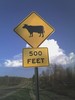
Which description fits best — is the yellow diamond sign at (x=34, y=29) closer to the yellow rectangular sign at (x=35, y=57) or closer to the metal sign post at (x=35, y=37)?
the metal sign post at (x=35, y=37)

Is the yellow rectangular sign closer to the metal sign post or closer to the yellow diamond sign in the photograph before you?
the metal sign post

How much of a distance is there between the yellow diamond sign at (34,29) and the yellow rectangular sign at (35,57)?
14cm

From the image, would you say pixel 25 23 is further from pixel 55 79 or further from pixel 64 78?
pixel 55 79

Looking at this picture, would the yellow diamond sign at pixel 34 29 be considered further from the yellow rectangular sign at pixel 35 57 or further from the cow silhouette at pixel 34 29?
the yellow rectangular sign at pixel 35 57

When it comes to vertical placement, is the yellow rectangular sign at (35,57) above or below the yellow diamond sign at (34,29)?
below

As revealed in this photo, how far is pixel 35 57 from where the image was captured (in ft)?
27.5

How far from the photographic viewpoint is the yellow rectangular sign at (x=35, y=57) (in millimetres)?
8297

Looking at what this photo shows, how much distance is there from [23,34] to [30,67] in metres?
0.76

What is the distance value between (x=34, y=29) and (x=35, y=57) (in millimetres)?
633

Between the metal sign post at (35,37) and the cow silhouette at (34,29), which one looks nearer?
the cow silhouette at (34,29)

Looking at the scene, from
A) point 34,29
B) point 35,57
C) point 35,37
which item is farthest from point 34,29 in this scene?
point 35,57

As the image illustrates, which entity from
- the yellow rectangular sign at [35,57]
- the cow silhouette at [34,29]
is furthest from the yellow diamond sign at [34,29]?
the yellow rectangular sign at [35,57]

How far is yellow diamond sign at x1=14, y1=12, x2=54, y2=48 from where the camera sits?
27.1ft

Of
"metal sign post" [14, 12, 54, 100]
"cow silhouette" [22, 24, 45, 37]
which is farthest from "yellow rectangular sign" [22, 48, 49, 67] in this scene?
"cow silhouette" [22, 24, 45, 37]
